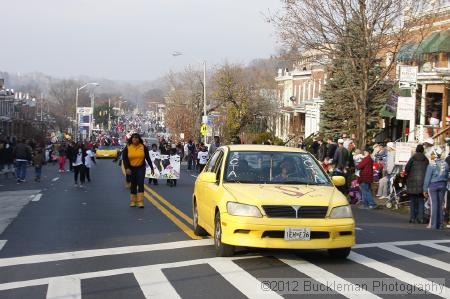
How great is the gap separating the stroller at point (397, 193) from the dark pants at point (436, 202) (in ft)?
11.8

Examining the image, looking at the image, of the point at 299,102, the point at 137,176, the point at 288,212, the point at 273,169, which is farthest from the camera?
the point at 299,102

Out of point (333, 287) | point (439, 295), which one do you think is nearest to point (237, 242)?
point (333, 287)

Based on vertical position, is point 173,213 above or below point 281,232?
below

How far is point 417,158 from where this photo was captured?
53.8 ft

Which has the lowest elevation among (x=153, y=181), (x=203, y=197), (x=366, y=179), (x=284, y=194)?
(x=153, y=181)

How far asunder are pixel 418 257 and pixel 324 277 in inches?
98.7

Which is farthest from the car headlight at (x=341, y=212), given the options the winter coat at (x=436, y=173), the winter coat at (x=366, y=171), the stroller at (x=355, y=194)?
the stroller at (x=355, y=194)

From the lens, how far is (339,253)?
33.3 feet

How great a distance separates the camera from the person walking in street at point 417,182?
16.2 m

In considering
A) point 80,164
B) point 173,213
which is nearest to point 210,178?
point 173,213

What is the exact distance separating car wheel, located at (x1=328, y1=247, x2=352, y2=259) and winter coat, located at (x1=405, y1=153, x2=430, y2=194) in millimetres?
6505

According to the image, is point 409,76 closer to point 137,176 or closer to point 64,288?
point 137,176

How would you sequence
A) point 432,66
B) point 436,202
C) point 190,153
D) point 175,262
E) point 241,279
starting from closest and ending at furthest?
point 241,279 → point 175,262 → point 436,202 → point 432,66 → point 190,153

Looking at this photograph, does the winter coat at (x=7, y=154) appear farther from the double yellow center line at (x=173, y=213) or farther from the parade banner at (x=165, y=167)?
the double yellow center line at (x=173, y=213)
